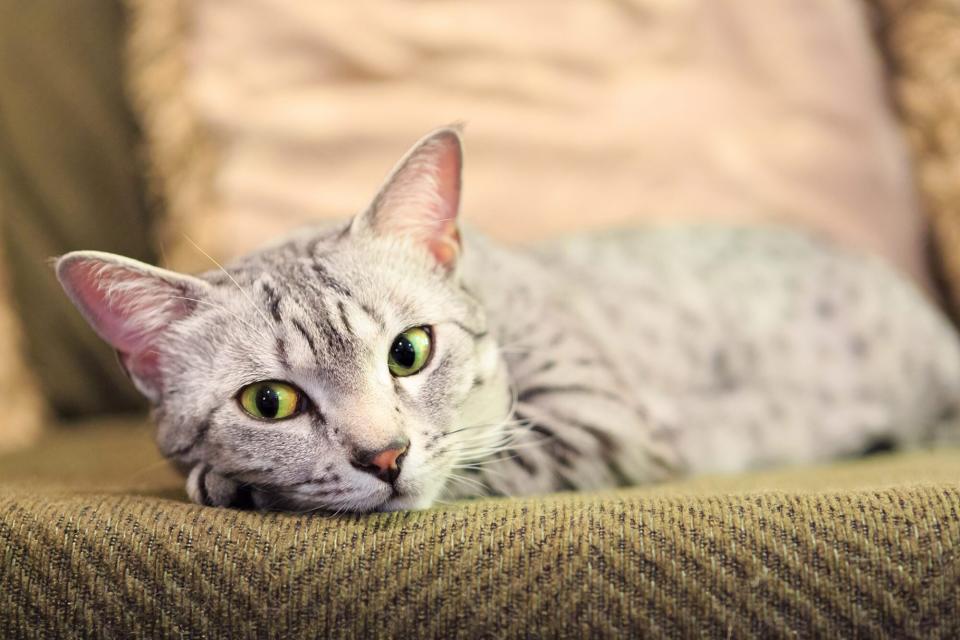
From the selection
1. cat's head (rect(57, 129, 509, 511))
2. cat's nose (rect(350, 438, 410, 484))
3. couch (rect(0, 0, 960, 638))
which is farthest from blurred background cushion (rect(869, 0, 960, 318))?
cat's nose (rect(350, 438, 410, 484))

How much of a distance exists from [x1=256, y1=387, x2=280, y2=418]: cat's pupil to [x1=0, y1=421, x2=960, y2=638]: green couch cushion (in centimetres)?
14

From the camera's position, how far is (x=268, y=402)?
0.93 metres

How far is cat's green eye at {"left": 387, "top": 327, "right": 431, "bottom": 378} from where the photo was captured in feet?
3.18

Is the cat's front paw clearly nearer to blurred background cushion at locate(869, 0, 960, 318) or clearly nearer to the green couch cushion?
the green couch cushion

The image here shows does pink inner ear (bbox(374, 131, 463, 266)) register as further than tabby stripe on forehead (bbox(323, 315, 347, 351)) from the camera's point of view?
Yes

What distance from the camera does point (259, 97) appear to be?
171 cm

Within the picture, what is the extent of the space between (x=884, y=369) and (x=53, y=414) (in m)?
1.93

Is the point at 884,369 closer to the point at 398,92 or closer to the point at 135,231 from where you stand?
the point at 398,92

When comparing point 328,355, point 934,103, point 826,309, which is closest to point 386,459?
point 328,355

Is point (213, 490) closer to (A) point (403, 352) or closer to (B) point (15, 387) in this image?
→ (A) point (403, 352)

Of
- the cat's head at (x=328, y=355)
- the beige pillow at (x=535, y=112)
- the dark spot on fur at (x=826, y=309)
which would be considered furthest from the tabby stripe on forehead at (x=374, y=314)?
the dark spot on fur at (x=826, y=309)

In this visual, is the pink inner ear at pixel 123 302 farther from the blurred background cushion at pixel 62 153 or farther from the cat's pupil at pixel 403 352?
the blurred background cushion at pixel 62 153

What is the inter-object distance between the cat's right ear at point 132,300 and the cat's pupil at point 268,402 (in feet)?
0.55

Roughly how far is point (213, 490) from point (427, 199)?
1.55ft
